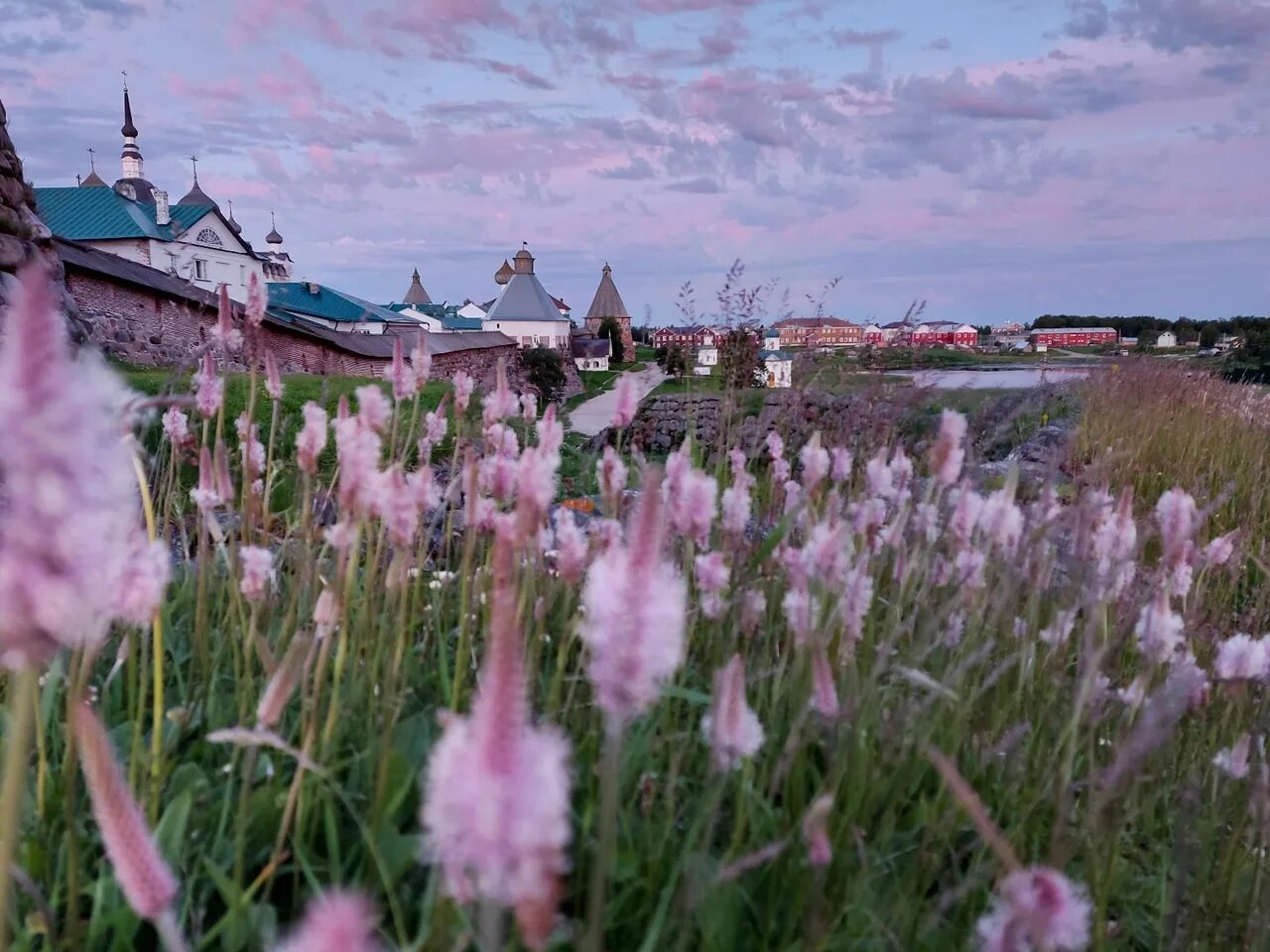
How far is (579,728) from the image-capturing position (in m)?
1.75

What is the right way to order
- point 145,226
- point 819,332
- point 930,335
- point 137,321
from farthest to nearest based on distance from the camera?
point 145,226
point 137,321
point 930,335
point 819,332

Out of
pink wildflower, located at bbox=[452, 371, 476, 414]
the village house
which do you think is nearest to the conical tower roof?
the village house

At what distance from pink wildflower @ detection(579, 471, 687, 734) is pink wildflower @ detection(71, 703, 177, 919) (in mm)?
332

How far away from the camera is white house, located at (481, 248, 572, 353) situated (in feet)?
229

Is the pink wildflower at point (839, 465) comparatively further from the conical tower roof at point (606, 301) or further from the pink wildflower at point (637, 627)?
the conical tower roof at point (606, 301)

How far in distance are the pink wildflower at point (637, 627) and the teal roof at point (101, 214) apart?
35.2 meters

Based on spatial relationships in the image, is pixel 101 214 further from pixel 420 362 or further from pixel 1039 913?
pixel 1039 913

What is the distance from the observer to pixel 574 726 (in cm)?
174

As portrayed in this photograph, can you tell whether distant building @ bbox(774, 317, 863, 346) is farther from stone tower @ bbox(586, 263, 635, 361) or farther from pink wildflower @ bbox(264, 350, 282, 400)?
stone tower @ bbox(586, 263, 635, 361)

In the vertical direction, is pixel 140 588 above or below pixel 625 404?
below

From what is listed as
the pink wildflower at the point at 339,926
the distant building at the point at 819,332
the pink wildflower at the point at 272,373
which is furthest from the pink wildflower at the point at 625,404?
the distant building at the point at 819,332

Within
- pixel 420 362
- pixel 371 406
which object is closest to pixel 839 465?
pixel 420 362

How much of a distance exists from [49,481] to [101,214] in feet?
131

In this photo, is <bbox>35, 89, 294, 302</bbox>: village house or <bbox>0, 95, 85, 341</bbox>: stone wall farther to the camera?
<bbox>35, 89, 294, 302</bbox>: village house
